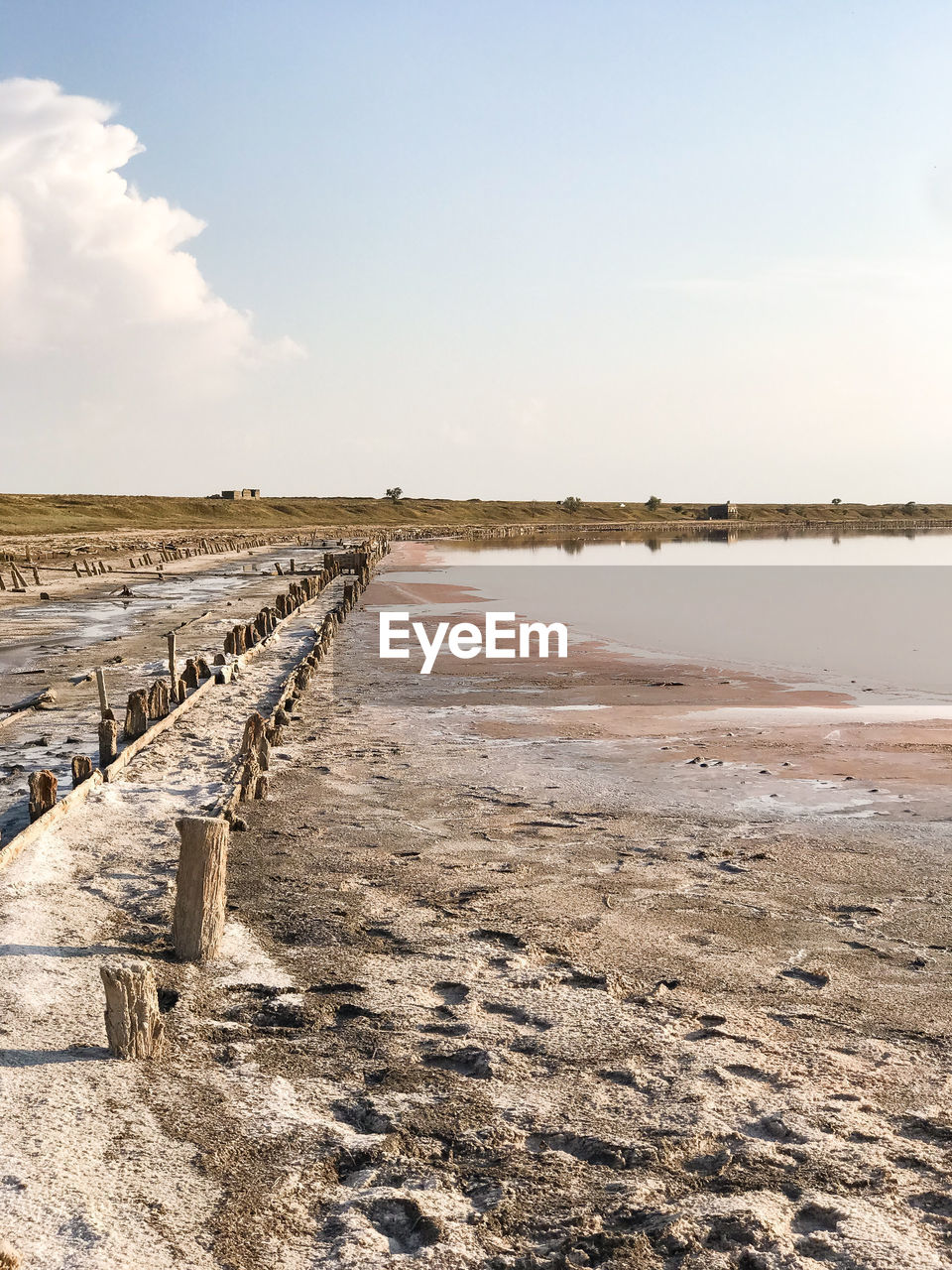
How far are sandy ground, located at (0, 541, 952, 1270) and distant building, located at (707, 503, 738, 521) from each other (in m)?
144

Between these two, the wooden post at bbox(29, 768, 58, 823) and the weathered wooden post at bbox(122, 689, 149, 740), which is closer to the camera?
the wooden post at bbox(29, 768, 58, 823)

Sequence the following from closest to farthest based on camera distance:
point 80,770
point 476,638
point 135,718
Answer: point 80,770 < point 135,718 < point 476,638

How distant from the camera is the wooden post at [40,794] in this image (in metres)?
9.45

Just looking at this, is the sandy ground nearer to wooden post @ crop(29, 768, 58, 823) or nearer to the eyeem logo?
wooden post @ crop(29, 768, 58, 823)

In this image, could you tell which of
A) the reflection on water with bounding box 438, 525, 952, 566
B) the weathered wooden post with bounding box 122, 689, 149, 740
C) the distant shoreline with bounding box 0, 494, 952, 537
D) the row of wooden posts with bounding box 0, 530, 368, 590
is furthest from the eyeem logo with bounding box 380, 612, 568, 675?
the distant shoreline with bounding box 0, 494, 952, 537

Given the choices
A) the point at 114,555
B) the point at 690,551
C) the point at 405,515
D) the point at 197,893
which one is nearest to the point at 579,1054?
the point at 197,893

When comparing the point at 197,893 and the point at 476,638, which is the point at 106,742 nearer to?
the point at 197,893

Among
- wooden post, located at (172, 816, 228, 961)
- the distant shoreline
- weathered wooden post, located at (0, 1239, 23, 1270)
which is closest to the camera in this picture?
weathered wooden post, located at (0, 1239, 23, 1270)

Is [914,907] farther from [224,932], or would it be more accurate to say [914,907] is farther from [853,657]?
[853,657]

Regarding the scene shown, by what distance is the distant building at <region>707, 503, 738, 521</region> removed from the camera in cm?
15099

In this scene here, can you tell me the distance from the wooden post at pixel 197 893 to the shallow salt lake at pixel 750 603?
14184 mm

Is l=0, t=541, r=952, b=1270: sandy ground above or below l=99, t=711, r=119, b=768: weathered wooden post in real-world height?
below

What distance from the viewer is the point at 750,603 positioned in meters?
37.8

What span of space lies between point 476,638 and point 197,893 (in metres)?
18.9
